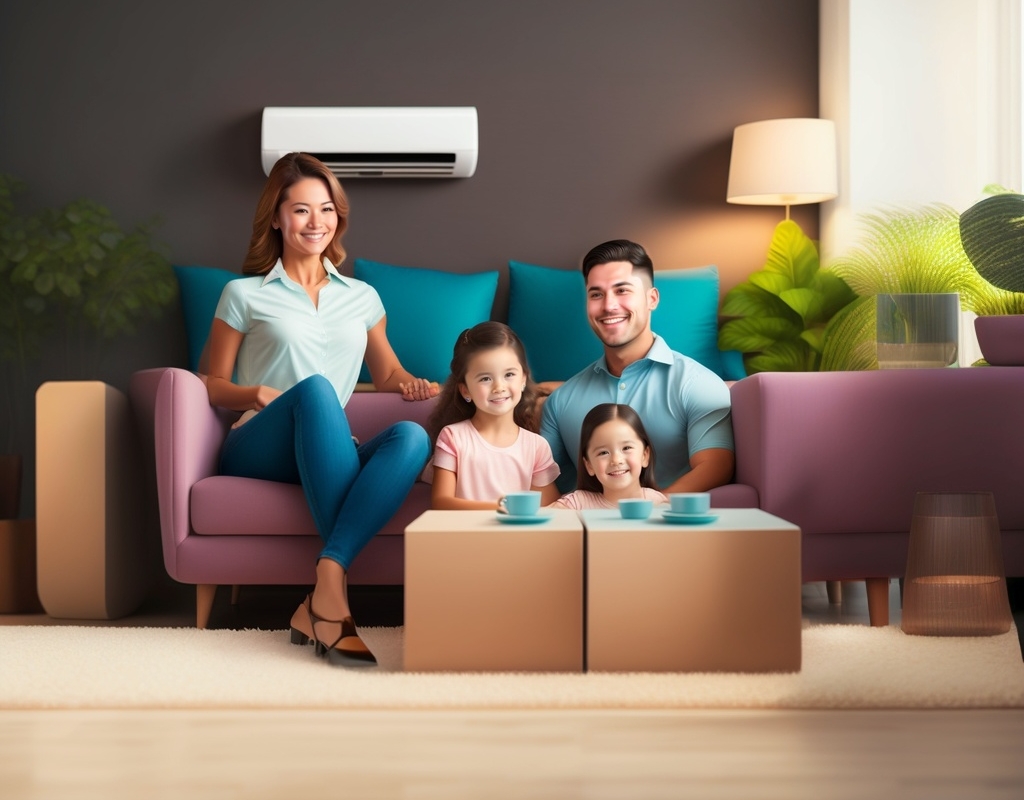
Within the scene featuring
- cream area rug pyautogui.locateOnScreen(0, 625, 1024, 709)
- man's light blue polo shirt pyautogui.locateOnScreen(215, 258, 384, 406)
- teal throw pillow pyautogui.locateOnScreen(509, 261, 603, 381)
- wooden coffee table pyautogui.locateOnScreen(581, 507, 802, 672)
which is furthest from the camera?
teal throw pillow pyautogui.locateOnScreen(509, 261, 603, 381)

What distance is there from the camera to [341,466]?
246 centimetres

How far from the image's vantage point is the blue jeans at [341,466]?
239 centimetres

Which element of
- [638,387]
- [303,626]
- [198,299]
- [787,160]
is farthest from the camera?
[198,299]

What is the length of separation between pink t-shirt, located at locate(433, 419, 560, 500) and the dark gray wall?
5.99 feet

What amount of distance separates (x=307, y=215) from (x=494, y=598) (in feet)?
4.14

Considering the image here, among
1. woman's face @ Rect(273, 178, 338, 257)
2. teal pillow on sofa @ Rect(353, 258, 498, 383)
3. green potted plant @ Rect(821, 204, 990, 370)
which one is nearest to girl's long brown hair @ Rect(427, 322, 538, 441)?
woman's face @ Rect(273, 178, 338, 257)

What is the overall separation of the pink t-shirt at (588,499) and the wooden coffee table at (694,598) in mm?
495

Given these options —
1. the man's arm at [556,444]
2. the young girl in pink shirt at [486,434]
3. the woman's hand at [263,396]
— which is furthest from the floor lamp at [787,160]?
the woman's hand at [263,396]

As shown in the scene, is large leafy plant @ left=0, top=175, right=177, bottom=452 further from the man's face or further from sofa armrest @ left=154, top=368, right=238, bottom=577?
the man's face

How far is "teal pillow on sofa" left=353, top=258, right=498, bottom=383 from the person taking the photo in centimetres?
399

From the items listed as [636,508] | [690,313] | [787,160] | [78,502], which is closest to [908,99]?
[787,160]

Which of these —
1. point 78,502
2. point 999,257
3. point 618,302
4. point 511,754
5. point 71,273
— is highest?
point 71,273

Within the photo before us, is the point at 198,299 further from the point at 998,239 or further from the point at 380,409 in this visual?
the point at 998,239

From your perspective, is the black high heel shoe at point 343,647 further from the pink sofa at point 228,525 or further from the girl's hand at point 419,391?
the girl's hand at point 419,391
